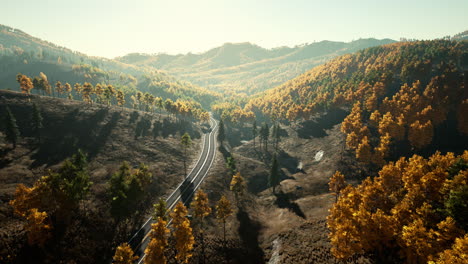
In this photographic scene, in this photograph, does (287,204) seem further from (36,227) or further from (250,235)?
(36,227)

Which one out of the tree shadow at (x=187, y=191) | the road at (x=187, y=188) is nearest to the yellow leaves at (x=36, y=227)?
the road at (x=187, y=188)

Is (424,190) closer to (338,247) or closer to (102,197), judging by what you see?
(338,247)

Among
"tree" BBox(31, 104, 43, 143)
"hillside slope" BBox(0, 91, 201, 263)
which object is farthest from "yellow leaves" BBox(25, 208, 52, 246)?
"tree" BBox(31, 104, 43, 143)

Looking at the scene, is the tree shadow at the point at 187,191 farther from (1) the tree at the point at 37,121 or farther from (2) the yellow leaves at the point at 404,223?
(1) the tree at the point at 37,121

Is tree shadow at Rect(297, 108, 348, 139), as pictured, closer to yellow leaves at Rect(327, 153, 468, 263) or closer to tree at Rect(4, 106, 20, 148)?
yellow leaves at Rect(327, 153, 468, 263)

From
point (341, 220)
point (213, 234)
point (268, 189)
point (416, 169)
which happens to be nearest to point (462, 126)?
point (416, 169)
